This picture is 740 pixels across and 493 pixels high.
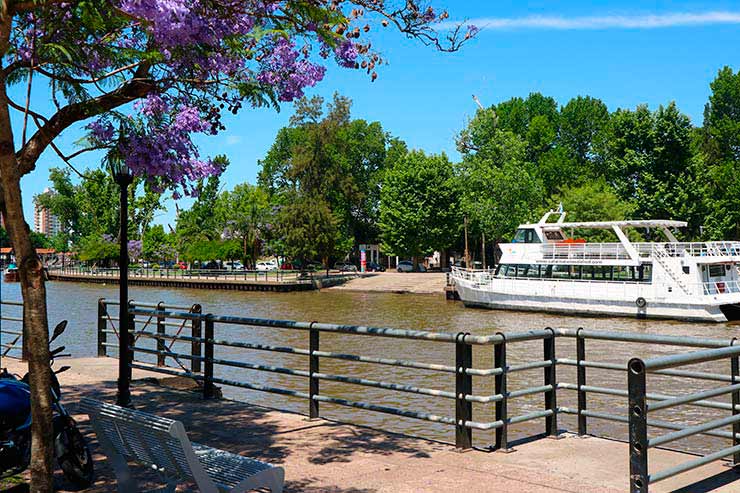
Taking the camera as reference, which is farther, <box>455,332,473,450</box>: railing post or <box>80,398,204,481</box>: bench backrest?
<box>455,332,473,450</box>: railing post

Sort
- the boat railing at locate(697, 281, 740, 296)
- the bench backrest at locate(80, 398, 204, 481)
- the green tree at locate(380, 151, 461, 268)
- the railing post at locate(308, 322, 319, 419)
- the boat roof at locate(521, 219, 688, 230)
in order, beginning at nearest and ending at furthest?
the bench backrest at locate(80, 398, 204, 481) < the railing post at locate(308, 322, 319, 419) < the boat railing at locate(697, 281, 740, 296) < the boat roof at locate(521, 219, 688, 230) < the green tree at locate(380, 151, 461, 268)

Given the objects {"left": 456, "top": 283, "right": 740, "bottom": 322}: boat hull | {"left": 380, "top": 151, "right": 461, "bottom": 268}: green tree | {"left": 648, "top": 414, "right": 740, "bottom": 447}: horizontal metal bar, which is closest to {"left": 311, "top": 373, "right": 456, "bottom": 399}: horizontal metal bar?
{"left": 648, "top": 414, "right": 740, "bottom": 447}: horizontal metal bar

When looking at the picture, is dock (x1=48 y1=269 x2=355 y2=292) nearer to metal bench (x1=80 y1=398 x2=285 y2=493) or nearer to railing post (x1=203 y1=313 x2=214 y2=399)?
railing post (x1=203 y1=313 x2=214 y2=399)

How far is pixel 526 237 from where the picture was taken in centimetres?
4350

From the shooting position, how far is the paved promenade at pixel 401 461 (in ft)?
19.1

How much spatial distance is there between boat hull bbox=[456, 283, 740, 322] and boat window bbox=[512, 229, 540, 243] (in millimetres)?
3738

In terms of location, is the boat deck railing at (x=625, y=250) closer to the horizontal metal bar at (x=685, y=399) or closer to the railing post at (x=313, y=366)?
the railing post at (x=313, y=366)

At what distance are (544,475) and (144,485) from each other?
11.1 ft

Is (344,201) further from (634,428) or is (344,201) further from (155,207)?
(634,428)

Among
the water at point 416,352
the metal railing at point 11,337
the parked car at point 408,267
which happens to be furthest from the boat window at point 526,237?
the parked car at point 408,267

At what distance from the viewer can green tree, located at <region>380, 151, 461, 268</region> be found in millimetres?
71750

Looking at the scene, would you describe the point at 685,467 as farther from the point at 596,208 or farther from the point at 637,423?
the point at 596,208

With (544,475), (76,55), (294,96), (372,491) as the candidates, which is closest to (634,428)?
(544,475)

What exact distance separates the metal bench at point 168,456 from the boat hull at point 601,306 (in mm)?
34496
